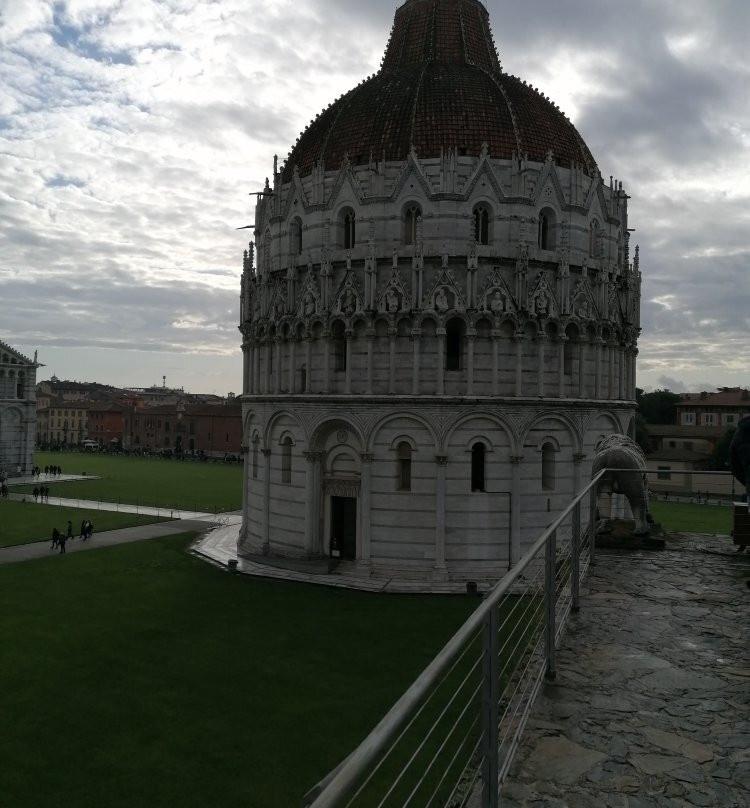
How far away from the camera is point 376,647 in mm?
21891

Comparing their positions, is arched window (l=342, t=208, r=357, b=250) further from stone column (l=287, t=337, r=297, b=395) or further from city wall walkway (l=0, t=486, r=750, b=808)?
city wall walkway (l=0, t=486, r=750, b=808)

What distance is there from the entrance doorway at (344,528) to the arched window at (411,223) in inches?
474

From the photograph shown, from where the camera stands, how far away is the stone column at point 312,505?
32594 millimetres

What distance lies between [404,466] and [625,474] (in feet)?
38.4

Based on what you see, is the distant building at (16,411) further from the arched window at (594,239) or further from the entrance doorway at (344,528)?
the arched window at (594,239)

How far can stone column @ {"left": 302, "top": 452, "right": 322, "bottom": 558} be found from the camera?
3259 centimetres

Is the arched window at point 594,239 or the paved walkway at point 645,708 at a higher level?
the arched window at point 594,239

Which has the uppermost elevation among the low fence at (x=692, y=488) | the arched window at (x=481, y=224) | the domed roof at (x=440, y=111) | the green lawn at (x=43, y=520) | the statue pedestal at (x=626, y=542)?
the domed roof at (x=440, y=111)

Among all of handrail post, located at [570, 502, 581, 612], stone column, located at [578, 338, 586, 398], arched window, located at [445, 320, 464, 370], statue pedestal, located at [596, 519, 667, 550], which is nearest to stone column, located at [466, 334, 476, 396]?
arched window, located at [445, 320, 464, 370]

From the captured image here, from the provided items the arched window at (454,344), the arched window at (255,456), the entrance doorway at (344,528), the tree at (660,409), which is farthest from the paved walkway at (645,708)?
the tree at (660,409)

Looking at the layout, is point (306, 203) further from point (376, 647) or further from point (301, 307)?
point (376, 647)

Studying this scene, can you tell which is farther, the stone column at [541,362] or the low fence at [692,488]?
the low fence at [692,488]

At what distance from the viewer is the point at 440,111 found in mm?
33375

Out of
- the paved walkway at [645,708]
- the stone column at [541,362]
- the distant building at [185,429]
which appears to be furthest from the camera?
the distant building at [185,429]
